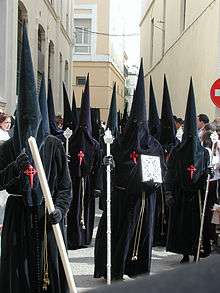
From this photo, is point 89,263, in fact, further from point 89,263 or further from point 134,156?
point 134,156

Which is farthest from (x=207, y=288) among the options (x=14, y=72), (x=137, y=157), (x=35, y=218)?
(x=14, y=72)

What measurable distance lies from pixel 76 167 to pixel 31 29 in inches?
466

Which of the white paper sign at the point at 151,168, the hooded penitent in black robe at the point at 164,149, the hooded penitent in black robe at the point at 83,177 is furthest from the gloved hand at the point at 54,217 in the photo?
the hooded penitent in black robe at the point at 164,149

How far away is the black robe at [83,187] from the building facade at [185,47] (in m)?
9.63

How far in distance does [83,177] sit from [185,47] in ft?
56.0

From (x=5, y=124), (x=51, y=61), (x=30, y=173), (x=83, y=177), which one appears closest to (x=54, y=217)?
(x=30, y=173)

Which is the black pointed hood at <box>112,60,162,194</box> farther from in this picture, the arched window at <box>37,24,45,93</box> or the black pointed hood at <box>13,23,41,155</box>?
the arched window at <box>37,24,45,93</box>

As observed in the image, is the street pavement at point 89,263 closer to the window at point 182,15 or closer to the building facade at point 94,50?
the window at point 182,15

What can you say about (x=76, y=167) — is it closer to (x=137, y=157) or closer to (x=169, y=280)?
(x=137, y=157)

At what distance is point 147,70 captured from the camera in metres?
42.7

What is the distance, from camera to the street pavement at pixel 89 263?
581 centimetres

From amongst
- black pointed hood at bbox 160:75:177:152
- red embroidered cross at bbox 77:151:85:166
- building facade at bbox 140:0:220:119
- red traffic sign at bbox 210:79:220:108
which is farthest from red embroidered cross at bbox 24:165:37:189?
building facade at bbox 140:0:220:119

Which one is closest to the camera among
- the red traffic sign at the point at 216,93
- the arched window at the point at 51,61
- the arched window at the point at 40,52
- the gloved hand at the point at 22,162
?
the gloved hand at the point at 22,162

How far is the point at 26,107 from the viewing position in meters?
3.94
